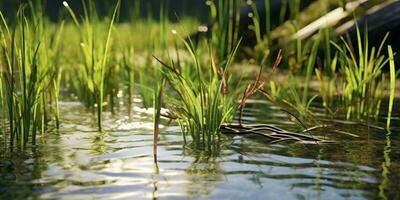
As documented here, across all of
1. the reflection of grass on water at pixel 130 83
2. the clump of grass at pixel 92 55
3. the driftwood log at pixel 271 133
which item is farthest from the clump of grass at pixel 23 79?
the driftwood log at pixel 271 133

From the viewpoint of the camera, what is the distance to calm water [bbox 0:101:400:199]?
198 cm

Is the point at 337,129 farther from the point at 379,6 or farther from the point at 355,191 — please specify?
the point at 379,6

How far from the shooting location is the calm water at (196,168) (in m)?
1.98

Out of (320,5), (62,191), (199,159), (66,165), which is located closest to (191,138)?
(199,159)

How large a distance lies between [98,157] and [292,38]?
375 centimetres

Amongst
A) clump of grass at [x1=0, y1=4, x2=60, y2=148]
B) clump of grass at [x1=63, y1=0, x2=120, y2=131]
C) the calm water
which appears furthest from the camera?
clump of grass at [x1=63, y1=0, x2=120, y2=131]

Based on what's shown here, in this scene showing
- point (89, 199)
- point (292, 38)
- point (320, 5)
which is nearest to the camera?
point (89, 199)

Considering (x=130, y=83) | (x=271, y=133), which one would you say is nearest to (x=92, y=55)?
(x=130, y=83)

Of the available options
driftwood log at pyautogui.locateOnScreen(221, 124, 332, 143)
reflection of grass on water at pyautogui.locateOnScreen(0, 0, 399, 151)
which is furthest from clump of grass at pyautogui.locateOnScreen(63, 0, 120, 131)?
driftwood log at pyautogui.locateOnScreen(221, 124, 332, 143)

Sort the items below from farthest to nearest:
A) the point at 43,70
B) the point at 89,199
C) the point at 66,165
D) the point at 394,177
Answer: the point at 43,70
the point at 66,165
the point at 394,177
the point at 89,199

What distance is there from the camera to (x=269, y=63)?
19.9 feet

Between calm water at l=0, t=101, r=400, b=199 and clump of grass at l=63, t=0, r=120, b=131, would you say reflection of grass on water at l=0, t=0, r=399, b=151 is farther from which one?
calm water at l=0, t=101, r=400, b=199

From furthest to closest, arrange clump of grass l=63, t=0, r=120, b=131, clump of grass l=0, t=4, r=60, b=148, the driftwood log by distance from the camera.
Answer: clump of grass l=63, t=0, r=120, b=131 < the driftwood log < clump of grass l=0, t=4, r=60, b=148

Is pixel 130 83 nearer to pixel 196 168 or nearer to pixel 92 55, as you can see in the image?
pixel 92 55
